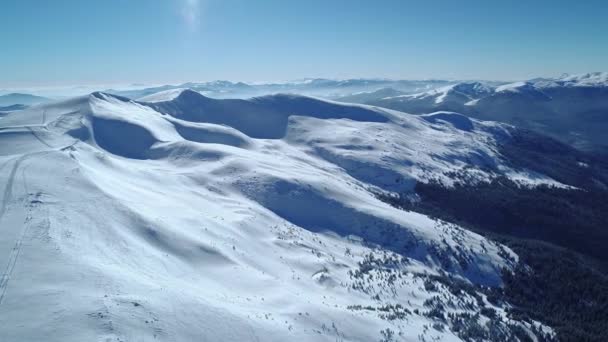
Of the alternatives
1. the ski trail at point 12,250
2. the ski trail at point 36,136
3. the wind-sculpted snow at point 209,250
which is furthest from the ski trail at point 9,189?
the ski trail at point 36,136

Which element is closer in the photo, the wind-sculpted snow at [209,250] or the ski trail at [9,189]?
the wind-sculpted snow at [209,250]

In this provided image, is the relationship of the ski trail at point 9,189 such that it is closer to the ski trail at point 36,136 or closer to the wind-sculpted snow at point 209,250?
the wind-sculpted snow at point 209,250

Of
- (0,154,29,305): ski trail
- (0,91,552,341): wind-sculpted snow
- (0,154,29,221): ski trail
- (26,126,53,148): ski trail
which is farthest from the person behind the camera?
(26,126,53,148): ski trail

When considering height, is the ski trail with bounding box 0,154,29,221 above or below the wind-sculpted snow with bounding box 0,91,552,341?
above

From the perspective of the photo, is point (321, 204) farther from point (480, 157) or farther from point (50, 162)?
point (480, 157)

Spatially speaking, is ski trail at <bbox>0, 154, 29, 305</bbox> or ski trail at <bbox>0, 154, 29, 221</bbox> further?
ski trail at <bbox>0, 154, 29, 221</bbox>

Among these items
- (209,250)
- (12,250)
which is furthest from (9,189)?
(209,250)

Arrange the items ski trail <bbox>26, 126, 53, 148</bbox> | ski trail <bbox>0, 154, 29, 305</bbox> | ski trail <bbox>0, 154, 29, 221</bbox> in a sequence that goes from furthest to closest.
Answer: ski trail <bbox>26, 126, 53, 148</bbox>
ski trail <bbox>0, 154, 29, 221</bbox>
ski trail <bbox>0, 154, 29, 305</bbox>

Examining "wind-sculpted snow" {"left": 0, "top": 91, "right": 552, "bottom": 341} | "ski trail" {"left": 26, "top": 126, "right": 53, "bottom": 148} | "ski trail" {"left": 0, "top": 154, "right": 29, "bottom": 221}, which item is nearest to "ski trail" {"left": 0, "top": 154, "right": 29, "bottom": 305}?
"ski trail" {"left": 0, "top": 154, "right": 29, "bottom": 221}

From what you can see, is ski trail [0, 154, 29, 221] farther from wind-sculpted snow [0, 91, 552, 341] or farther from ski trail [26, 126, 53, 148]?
ski trail [26, 126, 53, 148]
